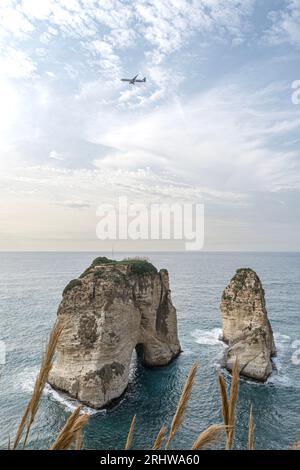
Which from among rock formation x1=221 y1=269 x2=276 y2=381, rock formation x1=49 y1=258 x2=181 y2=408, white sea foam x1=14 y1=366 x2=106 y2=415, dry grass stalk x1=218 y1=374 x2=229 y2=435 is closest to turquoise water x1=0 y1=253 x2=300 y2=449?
white sea foam x1=14 y1=366 x2=106 y2=415

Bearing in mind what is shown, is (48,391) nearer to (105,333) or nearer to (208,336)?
(105,333)

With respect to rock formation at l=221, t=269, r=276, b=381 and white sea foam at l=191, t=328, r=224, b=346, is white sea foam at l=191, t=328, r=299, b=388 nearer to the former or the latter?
white sea foam at l=191, t=328, r=224, b=346

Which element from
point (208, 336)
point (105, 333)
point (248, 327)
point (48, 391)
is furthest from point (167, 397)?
point (208, 336)

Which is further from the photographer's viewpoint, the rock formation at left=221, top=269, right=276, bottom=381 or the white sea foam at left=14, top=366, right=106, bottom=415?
the rock formation at left=221, top=269, right=276, bottom=381

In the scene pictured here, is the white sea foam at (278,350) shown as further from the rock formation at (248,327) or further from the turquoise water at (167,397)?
the rock formation at (248,327)

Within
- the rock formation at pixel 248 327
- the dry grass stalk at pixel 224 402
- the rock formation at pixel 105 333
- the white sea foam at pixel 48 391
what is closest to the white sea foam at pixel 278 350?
the rock formation at pixel 248 327
